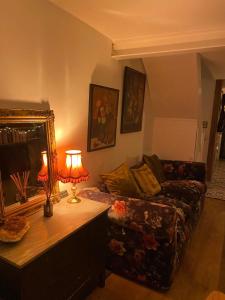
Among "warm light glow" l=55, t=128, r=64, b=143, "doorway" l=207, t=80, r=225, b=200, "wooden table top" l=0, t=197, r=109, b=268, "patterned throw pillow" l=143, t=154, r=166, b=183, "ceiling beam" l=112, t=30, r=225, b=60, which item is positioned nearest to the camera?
"wooden table top" l=0, t=197, r=109, b=268

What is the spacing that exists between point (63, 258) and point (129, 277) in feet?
2.95

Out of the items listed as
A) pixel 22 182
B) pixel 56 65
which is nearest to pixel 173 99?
pixel 56 65

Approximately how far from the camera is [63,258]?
5.06 ft

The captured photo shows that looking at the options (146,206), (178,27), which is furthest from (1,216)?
(178,27)

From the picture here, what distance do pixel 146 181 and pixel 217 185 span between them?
269cm

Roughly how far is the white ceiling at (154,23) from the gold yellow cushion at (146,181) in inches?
56.0

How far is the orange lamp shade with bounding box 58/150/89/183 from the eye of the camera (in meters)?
1.95

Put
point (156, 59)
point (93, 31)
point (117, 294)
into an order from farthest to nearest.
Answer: point (156, 59) < point (93, 31) < point (117, 294)

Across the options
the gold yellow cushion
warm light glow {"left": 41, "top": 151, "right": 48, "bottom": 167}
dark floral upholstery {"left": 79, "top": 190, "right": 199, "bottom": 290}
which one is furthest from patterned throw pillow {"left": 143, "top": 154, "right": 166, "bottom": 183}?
warm light glow {"left": 41, "top": 151, "right": 48, "bottom": 167}

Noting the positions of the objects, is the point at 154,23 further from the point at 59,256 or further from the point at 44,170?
the point at 59,256

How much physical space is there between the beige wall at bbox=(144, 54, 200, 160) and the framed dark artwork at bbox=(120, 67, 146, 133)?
265 mm

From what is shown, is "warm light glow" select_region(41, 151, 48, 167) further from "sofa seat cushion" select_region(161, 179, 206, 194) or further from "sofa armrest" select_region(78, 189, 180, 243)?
"sofa seat cushion" select_region(161, 179, 206, 194)

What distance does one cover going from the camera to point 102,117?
2.75 m

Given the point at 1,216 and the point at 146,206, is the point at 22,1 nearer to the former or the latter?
the point at 1,216
